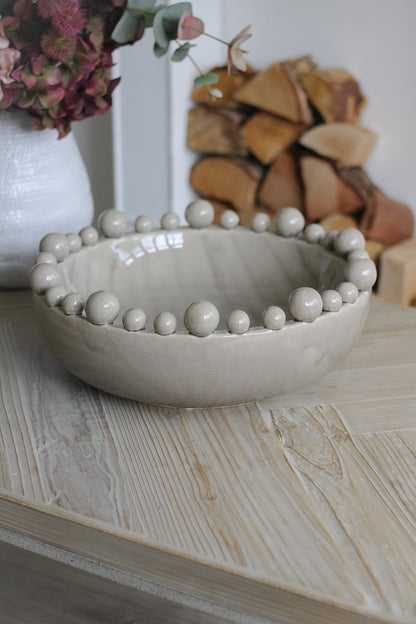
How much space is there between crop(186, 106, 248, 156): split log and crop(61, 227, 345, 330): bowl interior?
3.04ft

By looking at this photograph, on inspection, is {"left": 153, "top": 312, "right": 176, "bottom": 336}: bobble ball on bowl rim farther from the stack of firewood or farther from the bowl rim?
the stack of firewood

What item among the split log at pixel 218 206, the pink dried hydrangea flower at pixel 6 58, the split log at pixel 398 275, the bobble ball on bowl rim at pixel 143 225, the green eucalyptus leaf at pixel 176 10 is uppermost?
the green eucalyptus leaf at pixel 176 10

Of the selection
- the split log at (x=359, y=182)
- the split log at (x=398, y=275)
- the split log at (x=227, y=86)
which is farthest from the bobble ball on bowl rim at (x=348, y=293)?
the split log at (x=227, y=86)

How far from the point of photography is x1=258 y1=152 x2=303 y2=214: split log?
5.49 feet

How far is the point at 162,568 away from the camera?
478mm

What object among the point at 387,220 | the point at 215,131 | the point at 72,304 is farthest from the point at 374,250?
the point at 72,304

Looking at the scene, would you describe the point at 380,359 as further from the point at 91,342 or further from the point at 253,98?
the point at 253,98

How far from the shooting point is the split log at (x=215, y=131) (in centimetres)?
170

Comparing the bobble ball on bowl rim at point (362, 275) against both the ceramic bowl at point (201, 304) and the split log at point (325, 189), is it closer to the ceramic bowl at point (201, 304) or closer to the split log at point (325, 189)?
the ceramic bowl at point (201, 304)

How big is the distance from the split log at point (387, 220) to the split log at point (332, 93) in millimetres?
191

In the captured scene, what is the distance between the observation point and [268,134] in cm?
164

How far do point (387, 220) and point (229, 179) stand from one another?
392mm

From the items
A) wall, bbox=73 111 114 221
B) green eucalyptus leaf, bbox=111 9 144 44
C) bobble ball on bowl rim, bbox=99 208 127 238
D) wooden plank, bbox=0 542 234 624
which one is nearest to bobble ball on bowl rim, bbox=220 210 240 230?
bobble ball on bowl rim, bbox=99 208 127 238

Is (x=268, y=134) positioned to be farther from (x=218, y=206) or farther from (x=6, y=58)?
(x=6, y=58)
